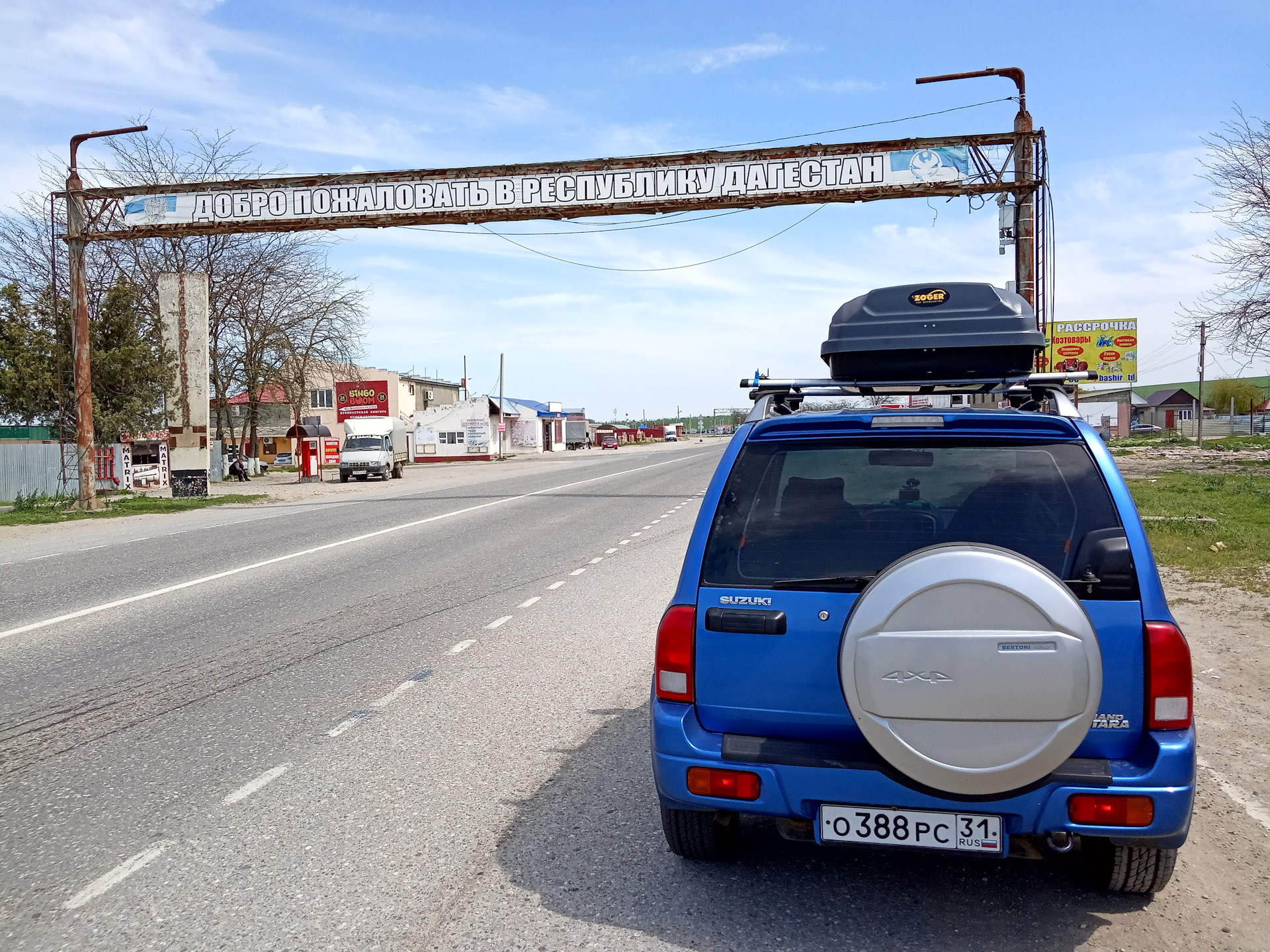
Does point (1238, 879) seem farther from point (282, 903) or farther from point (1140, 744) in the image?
point (282, 903)

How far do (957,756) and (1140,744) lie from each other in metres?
0.61

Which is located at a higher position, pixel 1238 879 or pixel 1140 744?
pixel 1140 744

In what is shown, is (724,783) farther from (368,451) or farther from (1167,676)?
(368,451)

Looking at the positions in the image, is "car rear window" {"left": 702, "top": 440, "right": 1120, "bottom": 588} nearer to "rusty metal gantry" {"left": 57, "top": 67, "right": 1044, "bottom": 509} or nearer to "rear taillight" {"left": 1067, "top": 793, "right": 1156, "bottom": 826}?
"rear taillight" {"left": 1067, "top": 793, "right": 1156, "bottom": 826}

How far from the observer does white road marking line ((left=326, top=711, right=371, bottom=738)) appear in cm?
539

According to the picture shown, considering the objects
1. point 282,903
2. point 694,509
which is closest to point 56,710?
point 282,903

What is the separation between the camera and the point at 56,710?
5.89m

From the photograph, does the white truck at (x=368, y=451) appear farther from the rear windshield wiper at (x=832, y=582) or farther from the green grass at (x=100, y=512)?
the rear windshield wiper at (x=832, y=582)

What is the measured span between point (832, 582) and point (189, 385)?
25.6 m

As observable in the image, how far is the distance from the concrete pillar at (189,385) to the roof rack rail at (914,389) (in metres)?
23.7

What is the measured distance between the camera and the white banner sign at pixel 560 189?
19109mm

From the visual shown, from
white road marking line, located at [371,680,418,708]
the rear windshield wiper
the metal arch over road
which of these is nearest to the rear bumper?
the rear windshield wiper

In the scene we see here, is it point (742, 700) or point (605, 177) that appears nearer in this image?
point (742, 700)

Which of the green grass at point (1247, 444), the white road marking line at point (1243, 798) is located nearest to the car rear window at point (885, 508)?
the white road marking line at point (1243, 798)
